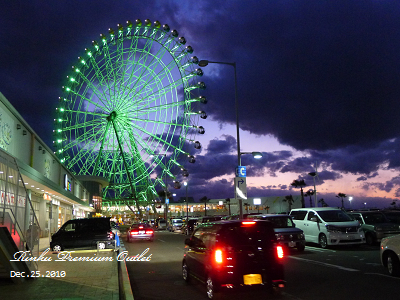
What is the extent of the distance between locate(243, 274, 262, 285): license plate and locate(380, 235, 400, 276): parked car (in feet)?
14.1

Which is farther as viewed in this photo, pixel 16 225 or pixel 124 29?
pixel 124 29

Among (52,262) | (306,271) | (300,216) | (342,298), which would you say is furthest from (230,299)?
(300,216)

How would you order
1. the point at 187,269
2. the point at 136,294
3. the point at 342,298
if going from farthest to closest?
the point at 187,269 < the point at 136,294 < the point at 342,298

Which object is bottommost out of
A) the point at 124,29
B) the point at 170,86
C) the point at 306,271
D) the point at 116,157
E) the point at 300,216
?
the point at 306,271

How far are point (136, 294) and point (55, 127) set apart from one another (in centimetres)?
3000

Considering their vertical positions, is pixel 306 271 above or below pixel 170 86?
below

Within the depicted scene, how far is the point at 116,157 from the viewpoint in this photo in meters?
41.8

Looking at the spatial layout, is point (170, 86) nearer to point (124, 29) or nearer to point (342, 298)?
point (124, 29)

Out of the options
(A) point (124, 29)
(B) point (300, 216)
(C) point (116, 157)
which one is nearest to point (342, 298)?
(B) point (300, 216)

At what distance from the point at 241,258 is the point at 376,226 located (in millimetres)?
14030

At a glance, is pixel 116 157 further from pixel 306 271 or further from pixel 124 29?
pixel 306 271

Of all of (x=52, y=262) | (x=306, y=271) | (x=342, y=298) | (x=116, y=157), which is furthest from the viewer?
(x=116, y=157)

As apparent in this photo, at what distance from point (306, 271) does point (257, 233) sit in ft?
14.2

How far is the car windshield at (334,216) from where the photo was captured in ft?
60.4
